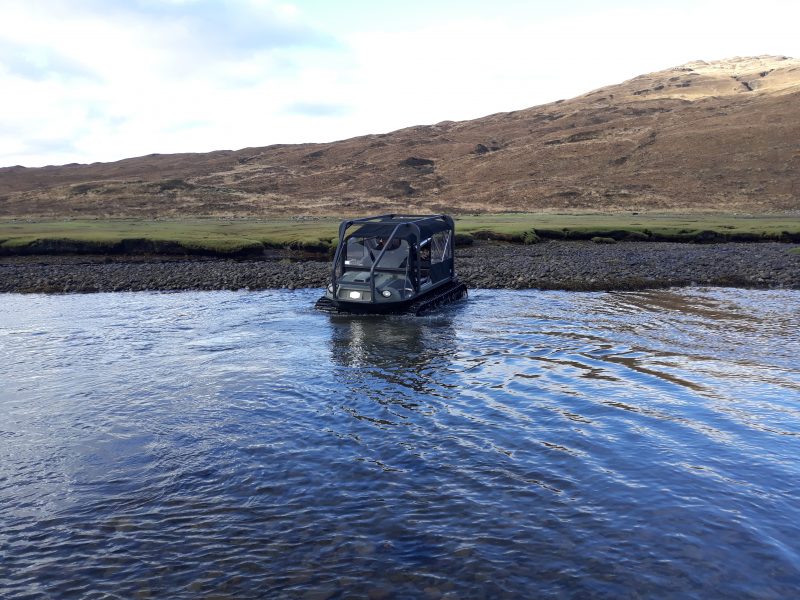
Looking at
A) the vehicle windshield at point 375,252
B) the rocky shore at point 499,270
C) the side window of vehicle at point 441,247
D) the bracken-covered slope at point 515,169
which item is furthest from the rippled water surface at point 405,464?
the bracken-covered slope at point 515,169

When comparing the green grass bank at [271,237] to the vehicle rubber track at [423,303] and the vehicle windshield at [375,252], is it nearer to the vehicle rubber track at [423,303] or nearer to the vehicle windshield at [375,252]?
the vehicle rubber track at [423,303]

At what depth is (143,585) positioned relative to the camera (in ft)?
27.5

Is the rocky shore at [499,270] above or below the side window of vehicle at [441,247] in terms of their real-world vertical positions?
below

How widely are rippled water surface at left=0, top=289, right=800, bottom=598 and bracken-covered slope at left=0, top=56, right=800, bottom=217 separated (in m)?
89.0

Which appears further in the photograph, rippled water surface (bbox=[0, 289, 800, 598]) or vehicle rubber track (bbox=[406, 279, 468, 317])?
vehicle rubber track (bbox=[406, 279, 468, 317])

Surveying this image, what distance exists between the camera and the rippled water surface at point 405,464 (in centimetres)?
865

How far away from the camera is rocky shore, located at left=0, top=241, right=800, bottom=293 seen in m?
34.5

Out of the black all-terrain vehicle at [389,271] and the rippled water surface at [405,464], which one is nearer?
the rippled water surface at [405,464]

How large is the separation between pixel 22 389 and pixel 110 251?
32.8m

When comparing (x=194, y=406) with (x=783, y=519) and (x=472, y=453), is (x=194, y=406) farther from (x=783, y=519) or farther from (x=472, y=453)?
(x=783, y=519)

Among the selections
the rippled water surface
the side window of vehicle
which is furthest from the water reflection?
the side window of vehicle

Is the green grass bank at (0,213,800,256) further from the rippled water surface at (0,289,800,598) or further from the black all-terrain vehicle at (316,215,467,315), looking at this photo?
the rippled water surface at (0,289,800,598)

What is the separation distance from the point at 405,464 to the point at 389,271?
594 inches

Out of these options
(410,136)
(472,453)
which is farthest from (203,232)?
(410,136)
